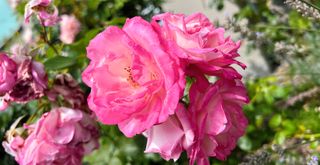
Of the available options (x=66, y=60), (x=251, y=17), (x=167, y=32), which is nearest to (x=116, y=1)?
(x=66, y=60)

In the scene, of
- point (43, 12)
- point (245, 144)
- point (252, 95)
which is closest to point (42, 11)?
point (43, 12)

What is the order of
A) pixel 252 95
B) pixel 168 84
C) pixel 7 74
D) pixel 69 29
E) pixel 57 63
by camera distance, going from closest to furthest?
pixel 168 84 < pixel 7 74 < pixel 57 63 < pixel 69 29 < pixel 252 95

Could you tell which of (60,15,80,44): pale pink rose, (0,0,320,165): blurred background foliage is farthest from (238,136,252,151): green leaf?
(60,15,80,44): pale pink rose

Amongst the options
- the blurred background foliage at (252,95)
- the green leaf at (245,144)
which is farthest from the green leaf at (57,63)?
the green leaf at (245,144)

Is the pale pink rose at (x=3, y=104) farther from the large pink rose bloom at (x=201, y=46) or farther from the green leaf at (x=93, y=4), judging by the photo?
the green leaf at (x=93, y=4)

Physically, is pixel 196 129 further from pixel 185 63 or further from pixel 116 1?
pixel 116 1

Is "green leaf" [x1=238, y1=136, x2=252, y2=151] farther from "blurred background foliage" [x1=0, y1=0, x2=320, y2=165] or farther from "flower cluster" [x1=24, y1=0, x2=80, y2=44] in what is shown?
"flower cluster" [x1=24, y1=0, x2=80, y2=44]

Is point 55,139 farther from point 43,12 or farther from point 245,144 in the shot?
point 245,144
